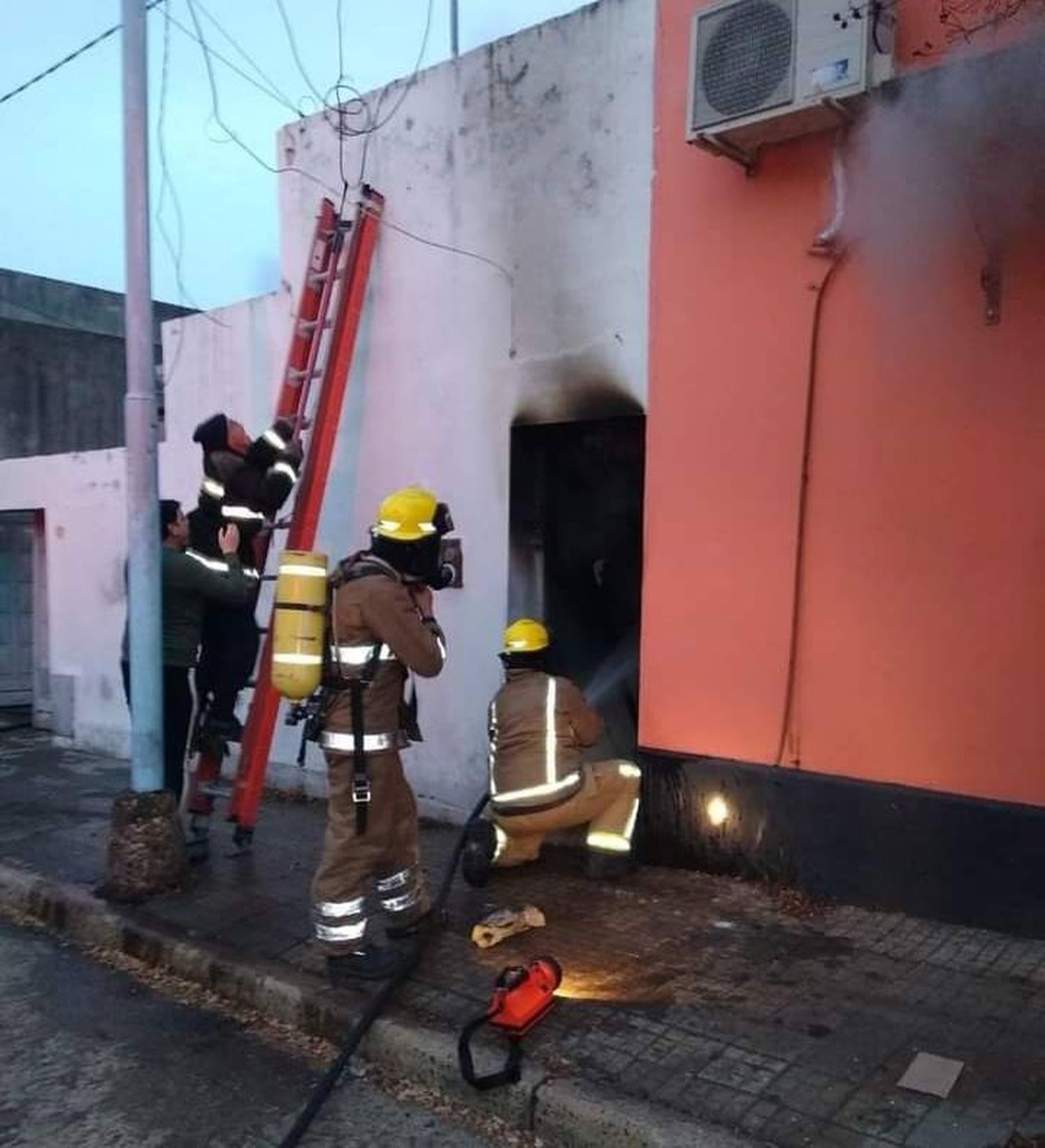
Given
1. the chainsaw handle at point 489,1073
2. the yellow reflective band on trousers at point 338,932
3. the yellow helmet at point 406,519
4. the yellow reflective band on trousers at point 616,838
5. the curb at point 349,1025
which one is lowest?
the curb at point 349,1025

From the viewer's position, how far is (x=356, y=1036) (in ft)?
12.7

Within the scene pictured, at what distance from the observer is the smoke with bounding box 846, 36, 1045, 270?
416cm

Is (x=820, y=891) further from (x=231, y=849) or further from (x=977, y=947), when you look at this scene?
(x=231, y=849)

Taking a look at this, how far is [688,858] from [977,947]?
1474 mm

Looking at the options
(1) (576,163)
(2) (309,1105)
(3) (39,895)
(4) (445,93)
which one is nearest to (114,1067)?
(2) (309,1105)

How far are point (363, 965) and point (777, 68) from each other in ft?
13.5

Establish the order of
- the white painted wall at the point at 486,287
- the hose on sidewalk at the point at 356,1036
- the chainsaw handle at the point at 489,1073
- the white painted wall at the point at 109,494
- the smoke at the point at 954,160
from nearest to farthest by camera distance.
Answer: the hose on sidewalk at the point at 356,1036 → the chainsaw handle at the point at 489,1073 → the smoke at the point at 954,160 → the white painted wall at the point at 486,287 → the white painted wall at the point at 109,494

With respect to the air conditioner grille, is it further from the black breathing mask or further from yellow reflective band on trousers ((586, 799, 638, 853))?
yellow reflective band on trousers ((586, 799, 638, 853))

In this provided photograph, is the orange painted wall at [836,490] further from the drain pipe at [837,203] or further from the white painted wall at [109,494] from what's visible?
the white painted wall at [109,494]

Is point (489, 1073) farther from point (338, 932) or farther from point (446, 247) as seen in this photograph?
point (446, 247)

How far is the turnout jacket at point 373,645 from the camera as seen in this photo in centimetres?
438

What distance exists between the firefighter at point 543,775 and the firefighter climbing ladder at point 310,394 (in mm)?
1335

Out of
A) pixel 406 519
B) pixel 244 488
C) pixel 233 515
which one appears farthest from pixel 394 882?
pixel 244 488

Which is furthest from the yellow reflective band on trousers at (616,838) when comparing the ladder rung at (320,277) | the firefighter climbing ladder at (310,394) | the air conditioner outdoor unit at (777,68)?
the ladder rung at (320,277)
